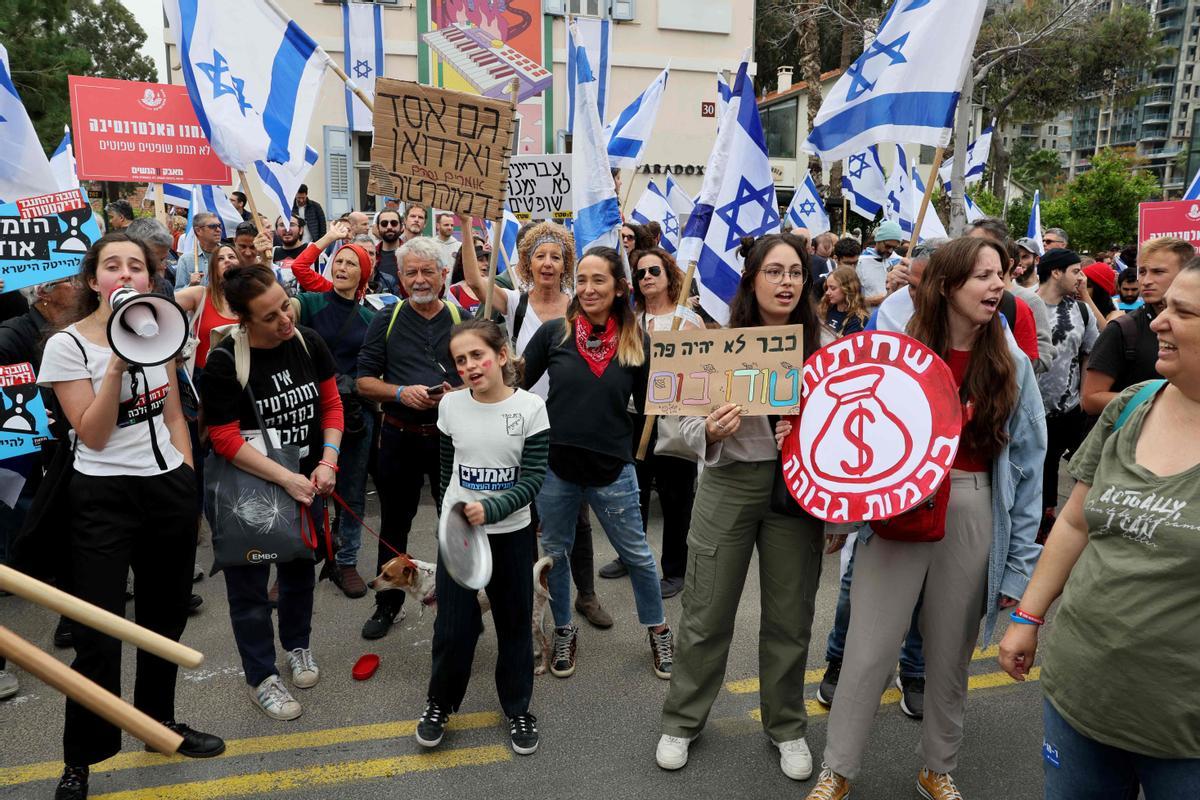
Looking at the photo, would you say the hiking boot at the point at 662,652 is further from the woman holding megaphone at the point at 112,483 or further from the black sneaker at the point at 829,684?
the woman holding megaphone at the point at 112,483

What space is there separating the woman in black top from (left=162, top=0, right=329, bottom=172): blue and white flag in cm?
285

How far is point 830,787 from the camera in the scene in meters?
2.95

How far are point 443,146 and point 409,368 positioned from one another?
4.19 ft

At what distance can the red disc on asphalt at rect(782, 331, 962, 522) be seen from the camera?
8.65 ft

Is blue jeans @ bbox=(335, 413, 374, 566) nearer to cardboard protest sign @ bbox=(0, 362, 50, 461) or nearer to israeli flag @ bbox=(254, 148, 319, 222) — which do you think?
cardboard protest sign @ bbox=(0, 362, 50, 461)

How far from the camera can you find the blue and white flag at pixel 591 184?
4.87 meters

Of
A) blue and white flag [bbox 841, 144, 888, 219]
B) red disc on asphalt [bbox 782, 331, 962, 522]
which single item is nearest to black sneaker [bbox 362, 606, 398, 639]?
red disc on asphalt [bbox 782, 331, 962, 522]

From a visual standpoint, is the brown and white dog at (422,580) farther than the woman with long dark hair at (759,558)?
Yes

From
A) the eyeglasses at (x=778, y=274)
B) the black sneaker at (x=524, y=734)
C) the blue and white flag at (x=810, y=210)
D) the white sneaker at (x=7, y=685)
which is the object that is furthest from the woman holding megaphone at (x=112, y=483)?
the blue and white flag at (x=810, y=210)

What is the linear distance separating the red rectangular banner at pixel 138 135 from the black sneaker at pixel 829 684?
234 inches

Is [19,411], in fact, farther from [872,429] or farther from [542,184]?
[542,184]

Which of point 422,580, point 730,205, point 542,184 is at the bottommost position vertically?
point 422,580

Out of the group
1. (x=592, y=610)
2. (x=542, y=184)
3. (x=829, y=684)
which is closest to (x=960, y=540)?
(x=829, y=684)

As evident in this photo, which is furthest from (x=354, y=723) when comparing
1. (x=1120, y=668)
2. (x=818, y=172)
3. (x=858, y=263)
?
(x=818, y=172)
